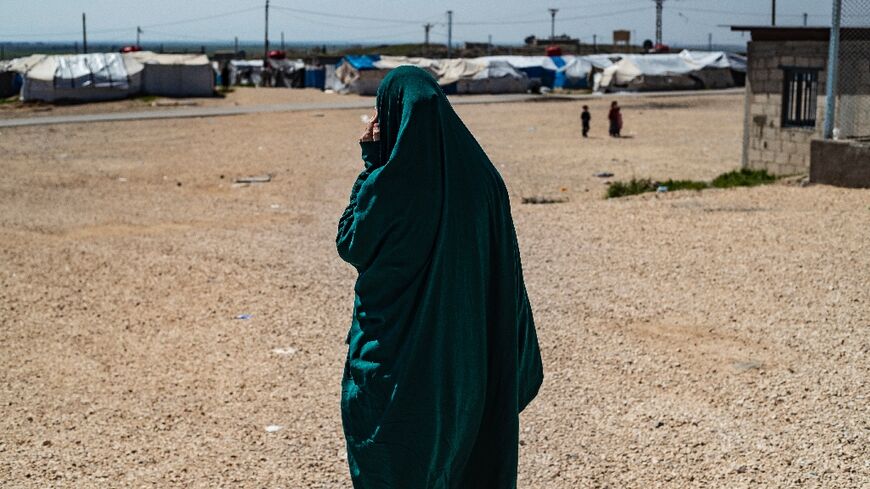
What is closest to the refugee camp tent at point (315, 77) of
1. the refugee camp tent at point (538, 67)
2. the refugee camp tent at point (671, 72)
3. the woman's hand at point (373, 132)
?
the refugee camp tent at point (538, 67)

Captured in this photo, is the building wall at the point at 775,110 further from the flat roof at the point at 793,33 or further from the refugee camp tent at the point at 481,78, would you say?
the refugee camp tent at the point at 481,78

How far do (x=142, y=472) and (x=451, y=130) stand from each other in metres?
3.06

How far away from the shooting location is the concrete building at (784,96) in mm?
16094

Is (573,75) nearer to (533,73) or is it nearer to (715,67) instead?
(533,73)

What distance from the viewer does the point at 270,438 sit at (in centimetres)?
575

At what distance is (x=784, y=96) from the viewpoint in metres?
16.6

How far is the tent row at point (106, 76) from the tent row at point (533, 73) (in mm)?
7956

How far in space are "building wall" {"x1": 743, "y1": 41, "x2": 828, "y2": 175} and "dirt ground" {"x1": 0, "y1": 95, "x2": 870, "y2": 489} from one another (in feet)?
6.66

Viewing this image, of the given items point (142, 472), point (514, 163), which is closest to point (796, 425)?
point (142, 472)

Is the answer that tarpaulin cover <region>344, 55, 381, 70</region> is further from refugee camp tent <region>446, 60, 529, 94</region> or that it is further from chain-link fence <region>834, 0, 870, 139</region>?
chain-link fence <region>834, 0, 870, 139</region>

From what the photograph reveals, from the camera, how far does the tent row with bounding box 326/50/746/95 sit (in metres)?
44.9

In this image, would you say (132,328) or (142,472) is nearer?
(142,472)

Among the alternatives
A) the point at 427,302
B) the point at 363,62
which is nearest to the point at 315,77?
the point at 363,62

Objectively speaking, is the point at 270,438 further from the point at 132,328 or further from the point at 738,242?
the point at 738,242
